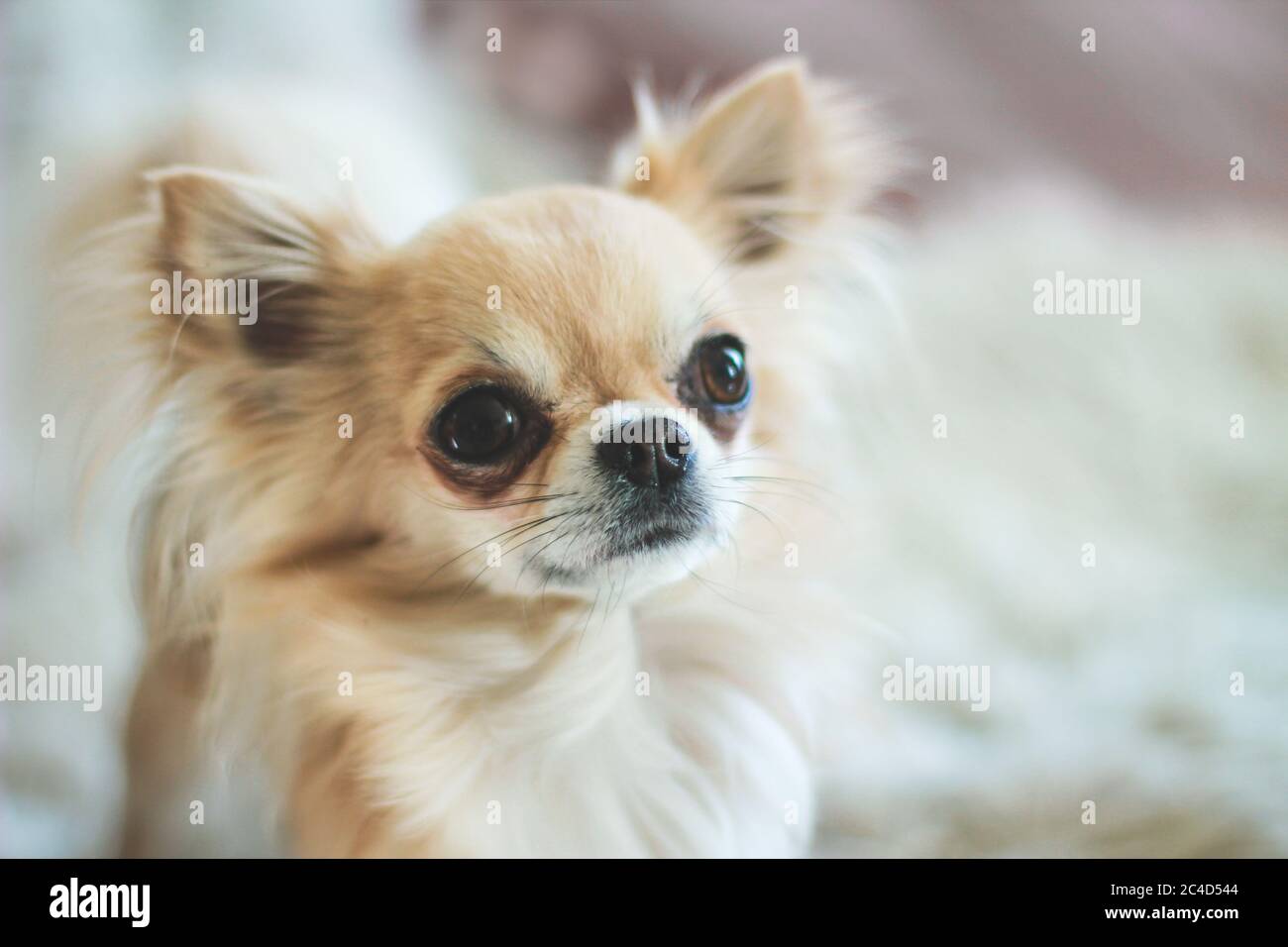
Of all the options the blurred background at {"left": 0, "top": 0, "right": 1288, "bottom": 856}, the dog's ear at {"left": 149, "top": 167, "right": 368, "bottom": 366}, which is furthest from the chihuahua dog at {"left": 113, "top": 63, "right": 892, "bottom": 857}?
the blurred background at {"left": 0, "top": 0, "right": 1288, "bottom": 856}

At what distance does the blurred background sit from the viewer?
127 cm

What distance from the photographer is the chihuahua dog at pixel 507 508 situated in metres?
0.98

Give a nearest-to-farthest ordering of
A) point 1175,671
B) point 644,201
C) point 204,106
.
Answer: point 644,201
point 204,106
point 1175,671

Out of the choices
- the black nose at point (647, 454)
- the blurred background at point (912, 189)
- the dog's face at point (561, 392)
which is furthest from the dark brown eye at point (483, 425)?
the blurred background at point (912, 189)

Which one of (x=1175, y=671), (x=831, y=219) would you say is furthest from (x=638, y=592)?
(x=1175, y=671)

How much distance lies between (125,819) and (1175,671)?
1505 millimetres

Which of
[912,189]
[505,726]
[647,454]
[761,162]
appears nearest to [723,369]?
[647,454]

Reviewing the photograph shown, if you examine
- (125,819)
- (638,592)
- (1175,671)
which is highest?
(638,592)

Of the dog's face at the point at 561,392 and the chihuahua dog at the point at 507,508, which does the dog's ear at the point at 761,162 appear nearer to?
the chihuahua dog at the point at 507,508

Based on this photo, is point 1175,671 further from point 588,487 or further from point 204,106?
point 204,106

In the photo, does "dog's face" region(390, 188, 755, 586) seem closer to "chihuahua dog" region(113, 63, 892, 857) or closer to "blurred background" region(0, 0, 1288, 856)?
"chihuahua dog" region(113, 63, 892, 857)

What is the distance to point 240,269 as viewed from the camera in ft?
3.40

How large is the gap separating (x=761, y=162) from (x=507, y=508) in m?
0.56
